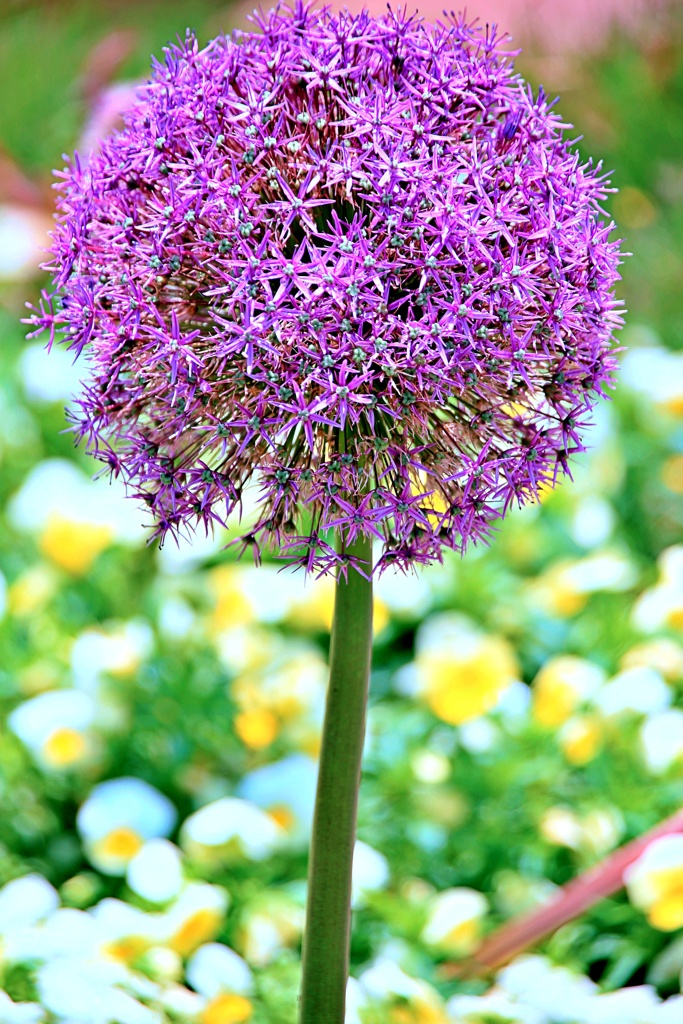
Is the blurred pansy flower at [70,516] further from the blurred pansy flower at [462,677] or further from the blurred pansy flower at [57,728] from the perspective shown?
the blurred pansy flower at [462,677]

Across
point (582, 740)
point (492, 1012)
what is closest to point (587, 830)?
point (582, 740)

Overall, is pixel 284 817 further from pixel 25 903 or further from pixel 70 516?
pixel 70 516

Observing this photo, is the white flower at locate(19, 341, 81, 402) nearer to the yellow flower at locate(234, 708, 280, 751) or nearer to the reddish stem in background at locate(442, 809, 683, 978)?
the yellow flower at locate(234, 708, 280, 751)

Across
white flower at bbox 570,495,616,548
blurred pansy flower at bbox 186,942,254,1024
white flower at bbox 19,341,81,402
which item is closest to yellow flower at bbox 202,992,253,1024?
blurred pansy flower at bbox 186,942,254,1024

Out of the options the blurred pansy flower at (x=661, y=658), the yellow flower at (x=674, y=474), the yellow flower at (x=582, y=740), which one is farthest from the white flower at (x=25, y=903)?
the yellow flower at (x=674, y=474)

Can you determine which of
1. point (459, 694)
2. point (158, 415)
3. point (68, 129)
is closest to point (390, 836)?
point (459, 694)

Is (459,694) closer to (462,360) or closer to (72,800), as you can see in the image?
(72,800)
